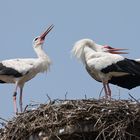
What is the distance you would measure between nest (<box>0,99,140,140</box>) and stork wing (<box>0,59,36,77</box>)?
300 centimetres

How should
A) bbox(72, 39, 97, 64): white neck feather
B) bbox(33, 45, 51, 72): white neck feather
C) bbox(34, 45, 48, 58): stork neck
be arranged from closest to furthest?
bbox(72, 39, 97, 64): white neck feather, bbox(33, 45, 51, 72): white neck feather, bbox(34, 45, 48, 58): stork neck

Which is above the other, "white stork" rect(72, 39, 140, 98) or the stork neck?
the stork neck

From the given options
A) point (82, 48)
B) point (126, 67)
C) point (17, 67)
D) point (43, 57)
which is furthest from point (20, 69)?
point (126, 67)

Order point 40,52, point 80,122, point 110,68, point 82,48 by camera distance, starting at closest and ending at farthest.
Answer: point 80,122, point 110,68, point 82,48, point 40,52

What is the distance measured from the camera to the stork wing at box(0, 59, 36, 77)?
51.6 ft

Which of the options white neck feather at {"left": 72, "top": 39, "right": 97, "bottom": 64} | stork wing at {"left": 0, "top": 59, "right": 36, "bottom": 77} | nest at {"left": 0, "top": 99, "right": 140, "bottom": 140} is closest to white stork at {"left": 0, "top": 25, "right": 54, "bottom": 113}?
stork wing at {"left": 0, "top": 59, "right": 36, "bottom": 77}

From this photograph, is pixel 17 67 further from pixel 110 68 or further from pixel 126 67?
pixel 126 67

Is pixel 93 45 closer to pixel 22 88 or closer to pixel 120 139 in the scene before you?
pixel 22 88

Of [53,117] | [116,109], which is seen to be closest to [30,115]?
[53,117]

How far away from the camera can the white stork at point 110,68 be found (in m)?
15.2

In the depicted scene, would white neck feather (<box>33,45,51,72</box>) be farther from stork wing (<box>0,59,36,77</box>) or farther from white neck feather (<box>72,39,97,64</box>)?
white neck feather (<box>72,39,97,64</box>)

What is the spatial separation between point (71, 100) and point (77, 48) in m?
A: 3.49

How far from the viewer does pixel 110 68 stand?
15289mm

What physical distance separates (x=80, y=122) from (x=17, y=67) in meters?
3.72
